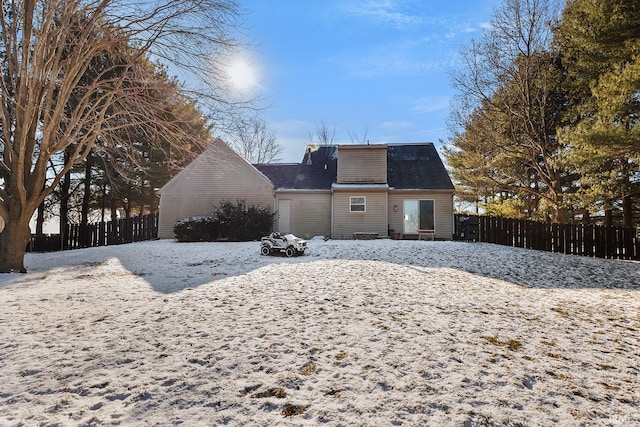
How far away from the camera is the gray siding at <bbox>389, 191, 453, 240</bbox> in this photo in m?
17.6

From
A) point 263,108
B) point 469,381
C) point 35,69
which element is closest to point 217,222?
point 263,108

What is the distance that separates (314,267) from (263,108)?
5275 mm

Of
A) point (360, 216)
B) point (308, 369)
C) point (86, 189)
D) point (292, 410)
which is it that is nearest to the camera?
point (292, 410)

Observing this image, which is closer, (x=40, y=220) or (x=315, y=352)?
(x=315, y=352)

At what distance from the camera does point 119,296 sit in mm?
6137

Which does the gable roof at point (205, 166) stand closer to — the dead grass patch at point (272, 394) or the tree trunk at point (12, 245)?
the tree trunk at point (12, 245)

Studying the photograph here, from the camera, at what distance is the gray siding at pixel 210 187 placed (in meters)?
17.8

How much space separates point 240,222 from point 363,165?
25.4 ft

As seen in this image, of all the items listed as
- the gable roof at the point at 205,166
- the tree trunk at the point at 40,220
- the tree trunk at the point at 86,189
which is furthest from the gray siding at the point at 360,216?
the tree trunk at the point at 40,220

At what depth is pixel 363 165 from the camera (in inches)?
723

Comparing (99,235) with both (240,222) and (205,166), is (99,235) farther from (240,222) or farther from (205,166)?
(240,222)

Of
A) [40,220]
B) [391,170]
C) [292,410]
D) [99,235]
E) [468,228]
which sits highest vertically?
[391,170]

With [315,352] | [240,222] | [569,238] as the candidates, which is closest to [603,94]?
[569,238]

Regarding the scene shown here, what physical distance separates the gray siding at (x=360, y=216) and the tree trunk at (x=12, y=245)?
498 inches
